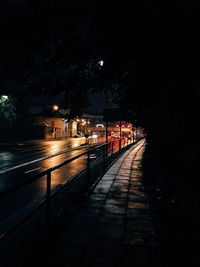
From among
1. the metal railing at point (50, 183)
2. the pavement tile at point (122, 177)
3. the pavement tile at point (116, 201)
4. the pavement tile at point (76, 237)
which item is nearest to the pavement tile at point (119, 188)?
the metal railing at point (50, 183)

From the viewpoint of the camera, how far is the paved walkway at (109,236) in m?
3.61

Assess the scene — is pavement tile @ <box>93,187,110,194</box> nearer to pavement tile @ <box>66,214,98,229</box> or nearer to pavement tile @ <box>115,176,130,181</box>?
pavement tile @ <box>115,176,130,181</box>

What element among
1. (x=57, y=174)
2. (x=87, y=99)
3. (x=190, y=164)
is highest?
(x=87, y=99)

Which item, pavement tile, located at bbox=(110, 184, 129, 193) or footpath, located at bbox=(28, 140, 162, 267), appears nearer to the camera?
footpath, located at bbox=(28, 140, 162, 267)

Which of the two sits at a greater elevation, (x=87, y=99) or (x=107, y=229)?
(x=87, y=99)

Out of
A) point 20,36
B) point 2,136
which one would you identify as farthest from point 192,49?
point 2,136

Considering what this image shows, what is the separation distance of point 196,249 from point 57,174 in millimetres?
9679

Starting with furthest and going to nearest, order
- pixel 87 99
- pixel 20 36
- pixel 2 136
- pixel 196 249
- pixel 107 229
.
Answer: pixel 2 136 < pixel 87 99 < pixel 107 229 < pixel 20 36 < pixel 196 249

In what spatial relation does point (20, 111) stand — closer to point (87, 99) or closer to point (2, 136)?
point (2, 136)

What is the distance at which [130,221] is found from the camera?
5.16 m

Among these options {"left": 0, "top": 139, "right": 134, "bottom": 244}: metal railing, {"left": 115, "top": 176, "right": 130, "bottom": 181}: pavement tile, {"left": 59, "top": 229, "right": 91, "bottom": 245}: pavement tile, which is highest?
{"left": 0, "top": 139, "right": 134, "bottom": 244}: metal railing

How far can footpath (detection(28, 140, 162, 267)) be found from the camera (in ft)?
11.8

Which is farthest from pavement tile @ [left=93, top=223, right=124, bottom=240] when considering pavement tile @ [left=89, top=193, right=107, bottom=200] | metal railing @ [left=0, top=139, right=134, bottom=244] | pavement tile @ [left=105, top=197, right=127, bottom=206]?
pavement tile @ [left=89, top=193, right=107, bottom=200]

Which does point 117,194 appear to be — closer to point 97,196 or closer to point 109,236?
point 97,196
